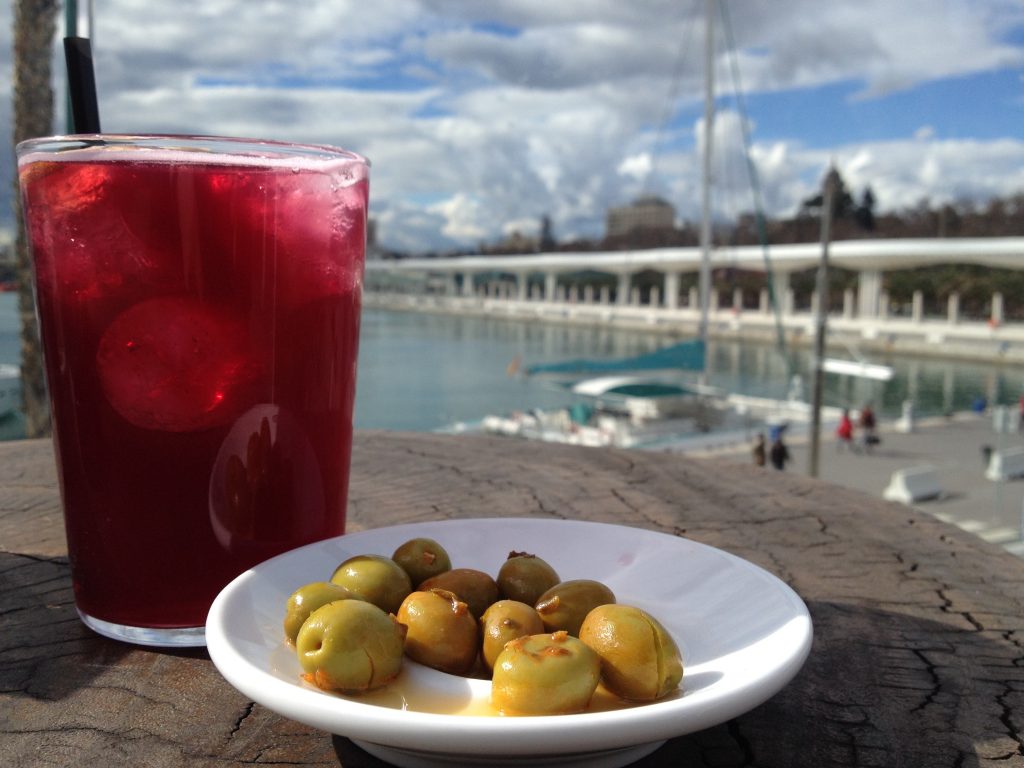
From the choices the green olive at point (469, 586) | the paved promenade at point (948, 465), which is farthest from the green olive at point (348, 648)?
the paved promenade at point (948, 465)

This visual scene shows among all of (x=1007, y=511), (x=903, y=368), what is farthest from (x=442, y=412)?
(x=903, y=368)

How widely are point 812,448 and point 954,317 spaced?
27.1 meters

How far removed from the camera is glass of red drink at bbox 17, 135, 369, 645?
1.02 m

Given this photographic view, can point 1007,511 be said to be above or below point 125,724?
below

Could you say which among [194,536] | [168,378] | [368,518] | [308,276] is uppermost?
[308,276]

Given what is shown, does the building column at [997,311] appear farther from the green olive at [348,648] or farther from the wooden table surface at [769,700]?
the green olive at [348,648]

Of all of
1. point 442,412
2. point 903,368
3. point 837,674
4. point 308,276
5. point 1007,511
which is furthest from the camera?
point 903,368

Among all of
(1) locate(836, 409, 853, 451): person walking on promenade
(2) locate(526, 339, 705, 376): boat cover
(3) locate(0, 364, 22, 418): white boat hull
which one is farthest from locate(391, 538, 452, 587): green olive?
(2) locate(526, 339, 705, 376): boat cover

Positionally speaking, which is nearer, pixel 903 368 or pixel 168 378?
pixel 168 378

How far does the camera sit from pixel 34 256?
1098mm

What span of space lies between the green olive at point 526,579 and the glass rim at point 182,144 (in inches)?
20.4

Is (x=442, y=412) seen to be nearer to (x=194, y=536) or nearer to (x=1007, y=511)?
(x=1007, y=511)

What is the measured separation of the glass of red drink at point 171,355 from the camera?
40.0 inches

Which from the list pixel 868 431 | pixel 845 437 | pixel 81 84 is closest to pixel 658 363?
pixel 845 437
